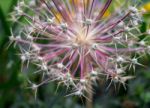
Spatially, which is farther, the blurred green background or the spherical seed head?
the blurred green background

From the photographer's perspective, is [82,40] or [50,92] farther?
[50,92]

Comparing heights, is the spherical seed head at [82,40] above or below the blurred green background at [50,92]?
above

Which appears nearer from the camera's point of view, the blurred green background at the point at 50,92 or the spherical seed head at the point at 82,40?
the spherical seed head at the point at 82,40

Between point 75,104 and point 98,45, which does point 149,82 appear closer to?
point 75,104

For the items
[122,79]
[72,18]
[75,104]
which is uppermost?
[72,18]

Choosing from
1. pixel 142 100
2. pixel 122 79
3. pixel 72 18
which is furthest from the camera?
pixel 142 100

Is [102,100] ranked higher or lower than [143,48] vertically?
lower

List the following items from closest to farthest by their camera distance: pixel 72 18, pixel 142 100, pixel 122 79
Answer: pixel 122 79 → pixel 72 18 → pixel 142 100

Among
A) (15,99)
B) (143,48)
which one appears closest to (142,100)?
(143,48)

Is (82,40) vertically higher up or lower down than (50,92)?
higher up

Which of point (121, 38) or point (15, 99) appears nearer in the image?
point (121, 38)

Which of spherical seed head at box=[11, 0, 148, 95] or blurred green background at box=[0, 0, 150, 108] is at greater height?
spherical seed head at box=[11, 0, 148, 95]
